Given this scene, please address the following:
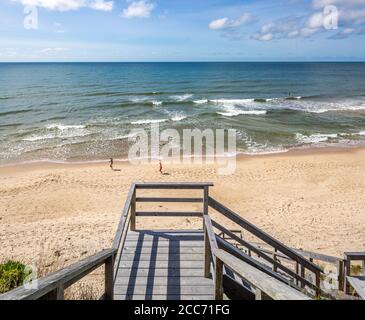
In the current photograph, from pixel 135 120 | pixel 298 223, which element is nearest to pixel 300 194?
pixel 298 223

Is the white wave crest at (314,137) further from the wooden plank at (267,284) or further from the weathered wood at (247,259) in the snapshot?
the wooden plank at (267,284)

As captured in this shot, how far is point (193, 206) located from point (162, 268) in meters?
9.33

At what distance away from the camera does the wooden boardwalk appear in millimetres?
4434

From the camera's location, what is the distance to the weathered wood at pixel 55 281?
1.98 metres

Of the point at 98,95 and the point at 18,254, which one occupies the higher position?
the point at 98,95

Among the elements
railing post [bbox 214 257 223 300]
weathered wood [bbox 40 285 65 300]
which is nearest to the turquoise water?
railing post [bbox 214 257 223 300]

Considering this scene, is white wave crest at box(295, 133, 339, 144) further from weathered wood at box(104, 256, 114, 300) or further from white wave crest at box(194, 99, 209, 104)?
weathered wood at box(104, 256, 114, 300)

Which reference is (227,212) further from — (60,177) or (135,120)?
(135,120)

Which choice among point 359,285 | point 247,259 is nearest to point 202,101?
point 359,285

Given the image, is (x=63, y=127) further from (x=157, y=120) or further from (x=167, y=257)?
(x=167, y=257)

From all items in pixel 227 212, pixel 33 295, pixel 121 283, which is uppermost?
pixel 33 295

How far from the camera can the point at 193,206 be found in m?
14.3

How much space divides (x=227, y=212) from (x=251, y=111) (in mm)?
32775

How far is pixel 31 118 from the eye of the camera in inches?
1277
